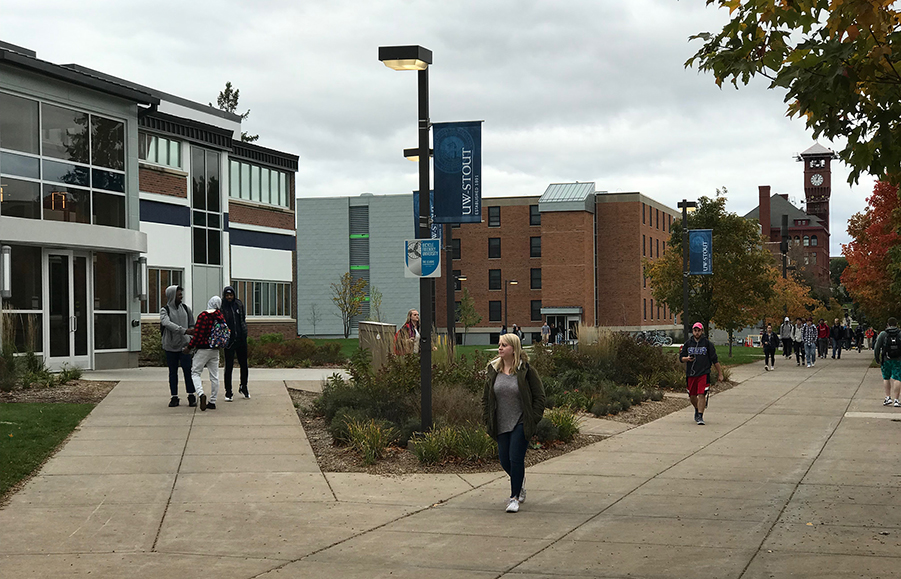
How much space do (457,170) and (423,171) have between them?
0.51m

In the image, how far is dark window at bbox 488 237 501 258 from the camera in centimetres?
8175

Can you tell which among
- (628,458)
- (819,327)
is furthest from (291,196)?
(628,458)

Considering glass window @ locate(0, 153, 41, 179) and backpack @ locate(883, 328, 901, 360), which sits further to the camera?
glass window @ locate(0, 153, 41, 179)

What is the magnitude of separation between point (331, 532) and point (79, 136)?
1688 cm

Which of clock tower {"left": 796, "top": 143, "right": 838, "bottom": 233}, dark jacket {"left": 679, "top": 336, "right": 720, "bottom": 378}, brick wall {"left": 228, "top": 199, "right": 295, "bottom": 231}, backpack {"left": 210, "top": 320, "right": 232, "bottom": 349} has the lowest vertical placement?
dark jacket {"left": 679, "top": 336, "right": 720, "bottom": 378}

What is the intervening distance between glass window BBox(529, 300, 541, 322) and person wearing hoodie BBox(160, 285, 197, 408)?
220ft

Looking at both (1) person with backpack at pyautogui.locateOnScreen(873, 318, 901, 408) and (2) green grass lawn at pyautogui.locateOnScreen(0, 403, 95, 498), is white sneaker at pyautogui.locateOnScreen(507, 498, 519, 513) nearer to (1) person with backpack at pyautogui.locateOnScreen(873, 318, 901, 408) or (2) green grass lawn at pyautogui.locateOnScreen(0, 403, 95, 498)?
(2) green grass lawn at pyautogui.locateOnScreen(0, 403, 95, 498)

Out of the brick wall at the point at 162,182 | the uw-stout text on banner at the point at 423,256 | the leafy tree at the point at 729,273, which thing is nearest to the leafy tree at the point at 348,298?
the leafy tree at the point at 729,273

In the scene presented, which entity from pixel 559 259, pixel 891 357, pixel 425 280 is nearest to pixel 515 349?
pixel 425 280

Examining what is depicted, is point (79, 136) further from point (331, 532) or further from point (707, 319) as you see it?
point (707, 319)

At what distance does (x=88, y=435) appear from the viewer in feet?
39.9

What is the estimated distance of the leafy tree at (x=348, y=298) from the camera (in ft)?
254

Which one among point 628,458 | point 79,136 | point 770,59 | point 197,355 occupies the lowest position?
point 628,458

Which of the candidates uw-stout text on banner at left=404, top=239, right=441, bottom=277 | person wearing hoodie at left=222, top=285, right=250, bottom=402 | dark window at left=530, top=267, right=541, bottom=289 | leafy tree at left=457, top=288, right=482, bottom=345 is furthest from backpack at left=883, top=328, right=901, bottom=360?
dark window at left=530, top=267, right=541, bottom=289
